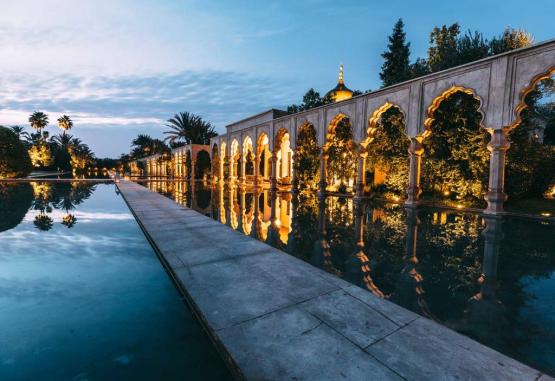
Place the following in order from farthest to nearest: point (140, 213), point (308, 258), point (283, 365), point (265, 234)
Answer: point (140, 213) < point (265, 234) < point (308, 258) < point (283, 365)

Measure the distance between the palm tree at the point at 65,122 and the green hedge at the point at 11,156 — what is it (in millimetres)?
54774

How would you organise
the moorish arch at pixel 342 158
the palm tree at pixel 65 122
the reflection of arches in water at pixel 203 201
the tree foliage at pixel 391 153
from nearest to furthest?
the reflection of arches in water at pixel 203 201 → the tree foliage at pixel 391 153 → the moorish arch at pixel 342 158 → the palm tree at pixel 65 122

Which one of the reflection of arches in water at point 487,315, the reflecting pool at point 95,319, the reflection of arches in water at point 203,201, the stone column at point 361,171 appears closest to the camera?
the reflecting pool at point 95,319

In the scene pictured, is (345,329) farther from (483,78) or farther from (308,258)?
(483,78)

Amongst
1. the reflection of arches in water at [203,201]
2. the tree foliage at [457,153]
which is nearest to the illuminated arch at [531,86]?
the tree foliage at [457,153]

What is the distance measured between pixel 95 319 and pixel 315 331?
7.35 feet

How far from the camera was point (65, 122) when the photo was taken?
236 ft

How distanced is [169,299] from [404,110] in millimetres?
13431

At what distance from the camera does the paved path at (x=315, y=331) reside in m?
1.96

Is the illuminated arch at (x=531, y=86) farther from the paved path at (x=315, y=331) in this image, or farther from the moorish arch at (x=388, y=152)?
the paved path at (x=315, y=331)

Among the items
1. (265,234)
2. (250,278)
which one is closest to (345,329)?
(250,278)

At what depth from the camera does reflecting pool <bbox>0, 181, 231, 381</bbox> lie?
82.9 inches

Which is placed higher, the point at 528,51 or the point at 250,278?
the point at 528,51

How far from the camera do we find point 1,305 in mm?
3045
